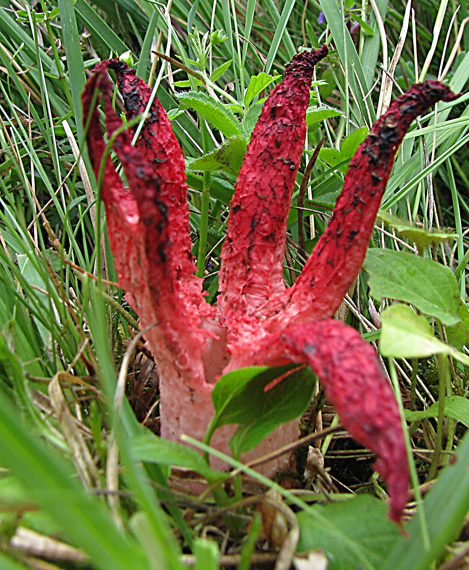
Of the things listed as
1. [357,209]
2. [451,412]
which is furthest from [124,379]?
[451,412]

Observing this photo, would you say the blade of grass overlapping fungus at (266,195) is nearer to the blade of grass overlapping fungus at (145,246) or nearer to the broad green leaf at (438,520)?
the blade of grass overlapping fungus at (145,246)

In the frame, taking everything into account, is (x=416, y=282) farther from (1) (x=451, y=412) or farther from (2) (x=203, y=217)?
(2) (x=203, y=217)

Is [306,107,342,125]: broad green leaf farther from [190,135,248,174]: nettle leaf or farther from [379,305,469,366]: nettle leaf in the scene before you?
[379,305,469,366]: nettle leaf

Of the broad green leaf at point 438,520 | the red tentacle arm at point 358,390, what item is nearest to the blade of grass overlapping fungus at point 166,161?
the red tentacle arm at point 358,390

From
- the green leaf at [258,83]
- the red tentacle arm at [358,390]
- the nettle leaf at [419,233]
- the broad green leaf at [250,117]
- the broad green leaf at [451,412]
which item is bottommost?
the broad green leaf at [451,412]

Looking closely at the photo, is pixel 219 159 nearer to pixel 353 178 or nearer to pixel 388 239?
pixel 353 178
